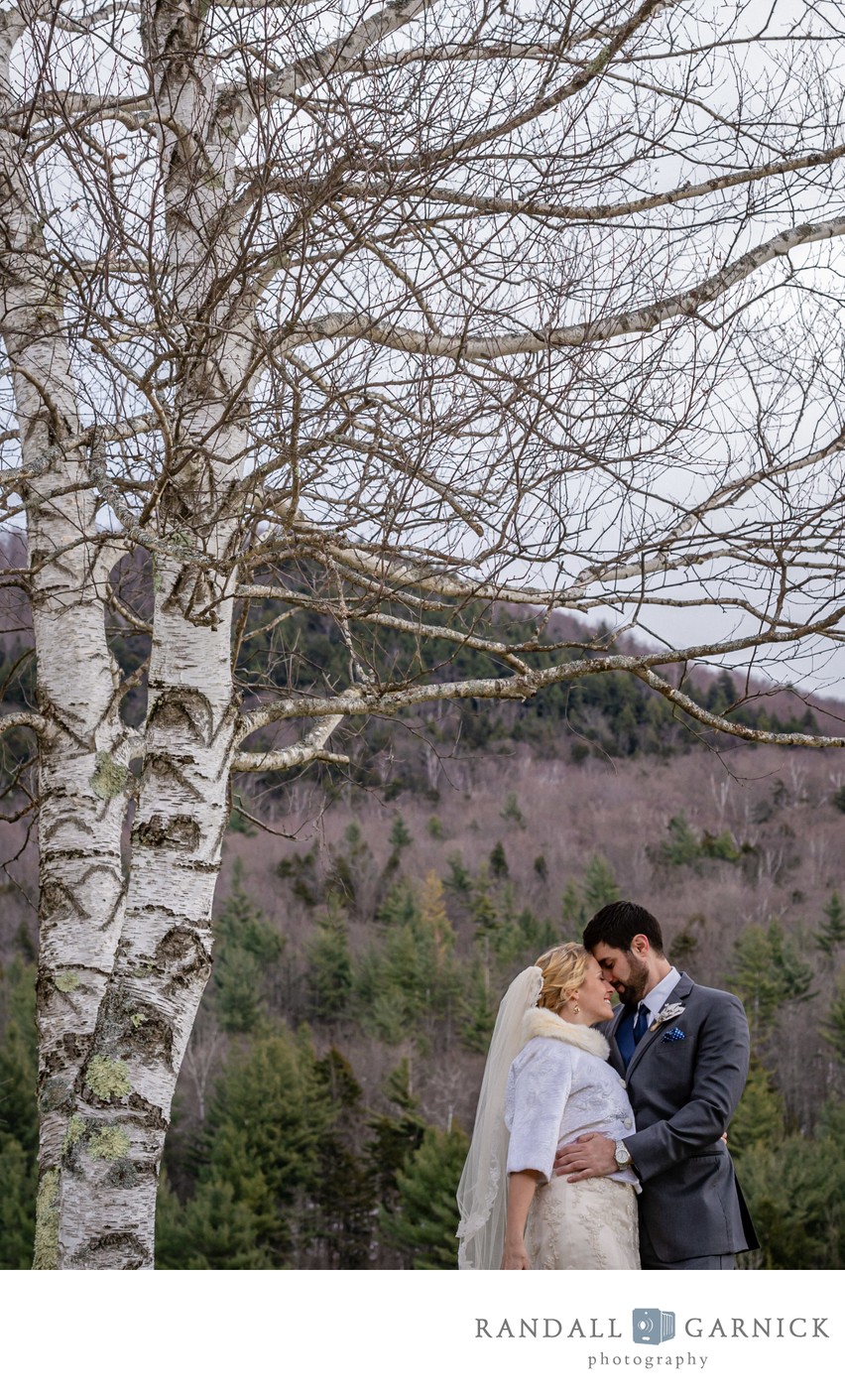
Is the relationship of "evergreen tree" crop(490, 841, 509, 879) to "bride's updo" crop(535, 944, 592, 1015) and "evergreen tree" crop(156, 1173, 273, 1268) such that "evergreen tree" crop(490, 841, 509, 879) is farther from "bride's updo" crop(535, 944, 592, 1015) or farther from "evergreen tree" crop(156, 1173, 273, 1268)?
"bride's updo" crop(535, 944, 592, 1015)

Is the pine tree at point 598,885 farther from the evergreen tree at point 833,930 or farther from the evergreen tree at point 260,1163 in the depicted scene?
the evergreen tree at point 260,1163

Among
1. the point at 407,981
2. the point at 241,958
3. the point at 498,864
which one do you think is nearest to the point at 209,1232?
the point at 241,958

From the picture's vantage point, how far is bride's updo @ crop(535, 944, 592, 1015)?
2.92m

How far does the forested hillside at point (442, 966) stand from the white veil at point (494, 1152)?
13617 mm

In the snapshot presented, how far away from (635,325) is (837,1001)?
35598mm

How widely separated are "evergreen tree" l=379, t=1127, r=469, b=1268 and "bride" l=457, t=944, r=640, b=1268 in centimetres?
2558

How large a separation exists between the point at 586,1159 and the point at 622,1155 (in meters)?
0.08

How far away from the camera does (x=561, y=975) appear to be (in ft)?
9.60

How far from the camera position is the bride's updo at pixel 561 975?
292 centimetres

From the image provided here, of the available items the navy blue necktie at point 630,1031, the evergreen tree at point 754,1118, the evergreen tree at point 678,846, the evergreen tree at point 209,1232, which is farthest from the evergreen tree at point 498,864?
the navy blue necktie at point 630,1031

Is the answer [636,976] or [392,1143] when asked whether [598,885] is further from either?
[636,976]
